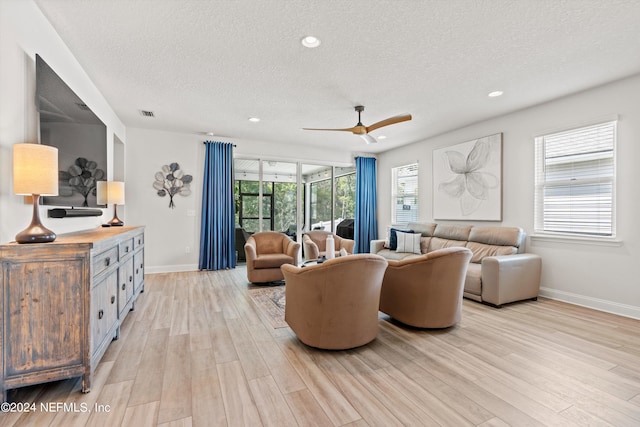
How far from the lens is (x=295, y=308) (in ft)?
8.55

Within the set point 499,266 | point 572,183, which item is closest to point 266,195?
point 499,266

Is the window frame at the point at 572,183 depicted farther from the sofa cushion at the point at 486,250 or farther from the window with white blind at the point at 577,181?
the sofa cushion at the point at 486,250

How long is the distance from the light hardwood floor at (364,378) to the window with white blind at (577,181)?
1197 millimetres

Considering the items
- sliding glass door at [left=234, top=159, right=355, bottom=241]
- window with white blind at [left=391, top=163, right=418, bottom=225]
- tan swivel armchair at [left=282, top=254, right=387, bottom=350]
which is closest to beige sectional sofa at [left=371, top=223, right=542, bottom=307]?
window with white blind at [left=391, top=163, right=418, bottom=225]

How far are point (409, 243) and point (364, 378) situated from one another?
3641 mm

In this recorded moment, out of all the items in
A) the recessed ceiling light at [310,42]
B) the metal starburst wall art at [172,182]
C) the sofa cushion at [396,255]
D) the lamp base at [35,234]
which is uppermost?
the recessed ceiling light at [310,42]

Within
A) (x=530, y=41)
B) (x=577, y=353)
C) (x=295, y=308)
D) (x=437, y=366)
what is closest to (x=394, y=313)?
(x=437, y=366)

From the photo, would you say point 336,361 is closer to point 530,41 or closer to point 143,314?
point 143,314

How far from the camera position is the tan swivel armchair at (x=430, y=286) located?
274 cm

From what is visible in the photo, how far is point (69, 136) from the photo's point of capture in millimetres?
2586

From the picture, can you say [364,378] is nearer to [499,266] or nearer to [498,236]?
[499,266]

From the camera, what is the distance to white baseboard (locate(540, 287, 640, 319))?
3.29 meters

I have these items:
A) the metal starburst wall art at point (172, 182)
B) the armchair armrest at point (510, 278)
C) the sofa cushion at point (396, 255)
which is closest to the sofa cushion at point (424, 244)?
the sofa cushion at point (396, 255)

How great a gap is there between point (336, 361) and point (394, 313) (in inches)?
38.4
